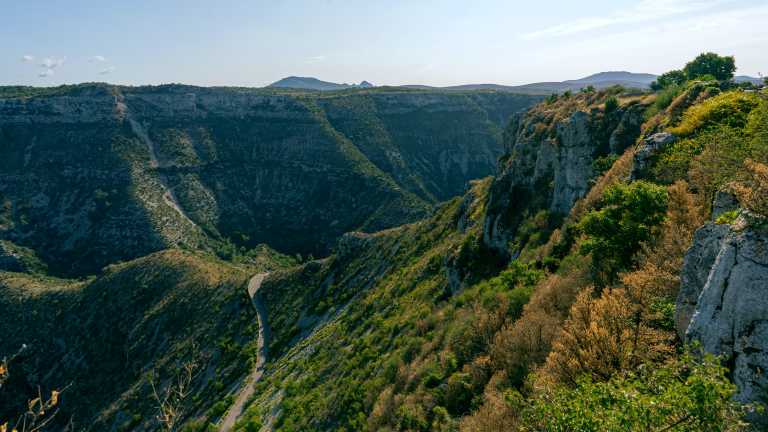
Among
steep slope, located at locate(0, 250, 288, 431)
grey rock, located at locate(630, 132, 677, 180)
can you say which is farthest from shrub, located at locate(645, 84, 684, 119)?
steep slope, located at locate(0, 250, 288, 431)

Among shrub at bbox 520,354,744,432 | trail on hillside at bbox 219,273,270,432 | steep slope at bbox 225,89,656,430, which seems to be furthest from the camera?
trail on hillside at bbox 219,273,270,432

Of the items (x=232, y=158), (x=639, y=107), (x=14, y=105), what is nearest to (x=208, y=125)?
(x=232, y=158)

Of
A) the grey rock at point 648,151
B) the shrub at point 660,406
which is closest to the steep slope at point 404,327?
the grey rock at point 648,151

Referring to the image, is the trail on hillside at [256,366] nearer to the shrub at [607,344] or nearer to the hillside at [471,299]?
the hillside at [471,299]

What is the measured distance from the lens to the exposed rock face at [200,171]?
127562 millimetres

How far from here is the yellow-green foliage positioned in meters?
15.5

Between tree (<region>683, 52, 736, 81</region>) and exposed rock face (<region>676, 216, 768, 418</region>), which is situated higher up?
tree (<region>683, 52, 736, 81</region>)

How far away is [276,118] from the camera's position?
594 feet

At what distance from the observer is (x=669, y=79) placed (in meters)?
40.9

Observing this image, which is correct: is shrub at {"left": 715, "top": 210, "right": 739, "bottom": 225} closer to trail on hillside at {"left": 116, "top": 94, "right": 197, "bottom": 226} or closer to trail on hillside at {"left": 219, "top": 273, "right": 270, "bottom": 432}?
trail on hillside at {"left": 219, "top": 273, "right": 270, "bottom": 432}

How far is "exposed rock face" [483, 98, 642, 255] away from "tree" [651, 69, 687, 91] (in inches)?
579

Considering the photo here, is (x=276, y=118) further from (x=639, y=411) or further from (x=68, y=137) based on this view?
(x=639, y=411)

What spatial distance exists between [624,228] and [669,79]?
38.4 m

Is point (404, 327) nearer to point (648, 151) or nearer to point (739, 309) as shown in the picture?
point (648, 151)
